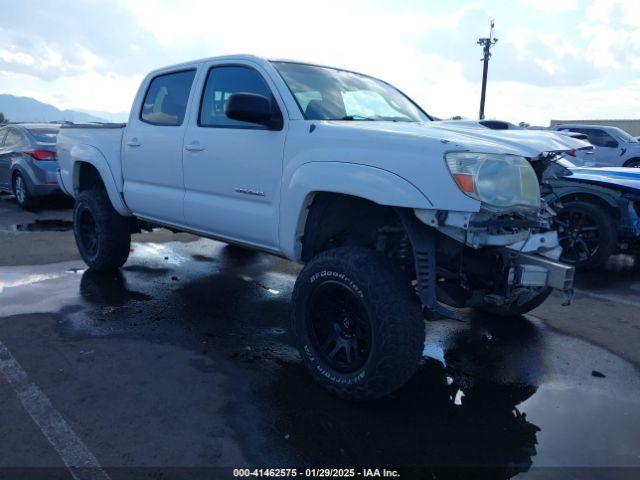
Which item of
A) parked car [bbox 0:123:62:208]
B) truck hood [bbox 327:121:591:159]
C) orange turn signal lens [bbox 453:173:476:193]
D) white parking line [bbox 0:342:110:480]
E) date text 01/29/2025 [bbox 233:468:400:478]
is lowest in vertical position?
white parking line [bbox 0:342:110:480]

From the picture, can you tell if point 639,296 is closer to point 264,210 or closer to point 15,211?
point 264,210

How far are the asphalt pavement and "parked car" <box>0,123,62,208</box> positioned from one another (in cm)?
511

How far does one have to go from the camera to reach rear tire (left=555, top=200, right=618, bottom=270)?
6363mm

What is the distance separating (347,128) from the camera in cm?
325

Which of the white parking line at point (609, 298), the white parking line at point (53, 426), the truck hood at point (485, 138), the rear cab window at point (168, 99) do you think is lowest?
the white parking line at point (53, 426)

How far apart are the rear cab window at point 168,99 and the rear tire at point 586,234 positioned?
4.63 metres

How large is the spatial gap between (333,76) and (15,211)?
8479 millimetres

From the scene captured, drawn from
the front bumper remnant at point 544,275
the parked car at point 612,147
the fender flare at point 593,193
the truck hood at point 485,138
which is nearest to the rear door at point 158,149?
the truck hood at point 485,138

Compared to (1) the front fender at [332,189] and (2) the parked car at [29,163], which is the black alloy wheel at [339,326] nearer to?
(1) the front fender at [332,189]

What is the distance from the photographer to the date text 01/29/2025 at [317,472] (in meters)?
2.52

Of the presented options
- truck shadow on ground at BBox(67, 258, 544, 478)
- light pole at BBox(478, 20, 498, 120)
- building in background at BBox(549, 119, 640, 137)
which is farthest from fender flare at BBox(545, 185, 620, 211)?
building in background at BBox(549, 119, 640, 137)

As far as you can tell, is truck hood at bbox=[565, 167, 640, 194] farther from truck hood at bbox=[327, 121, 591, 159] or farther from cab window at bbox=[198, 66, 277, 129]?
cab window at bbox=[198, 66, 277, 129]

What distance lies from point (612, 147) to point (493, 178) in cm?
1558

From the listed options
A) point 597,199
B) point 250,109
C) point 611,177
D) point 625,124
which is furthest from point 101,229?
point 625,124
